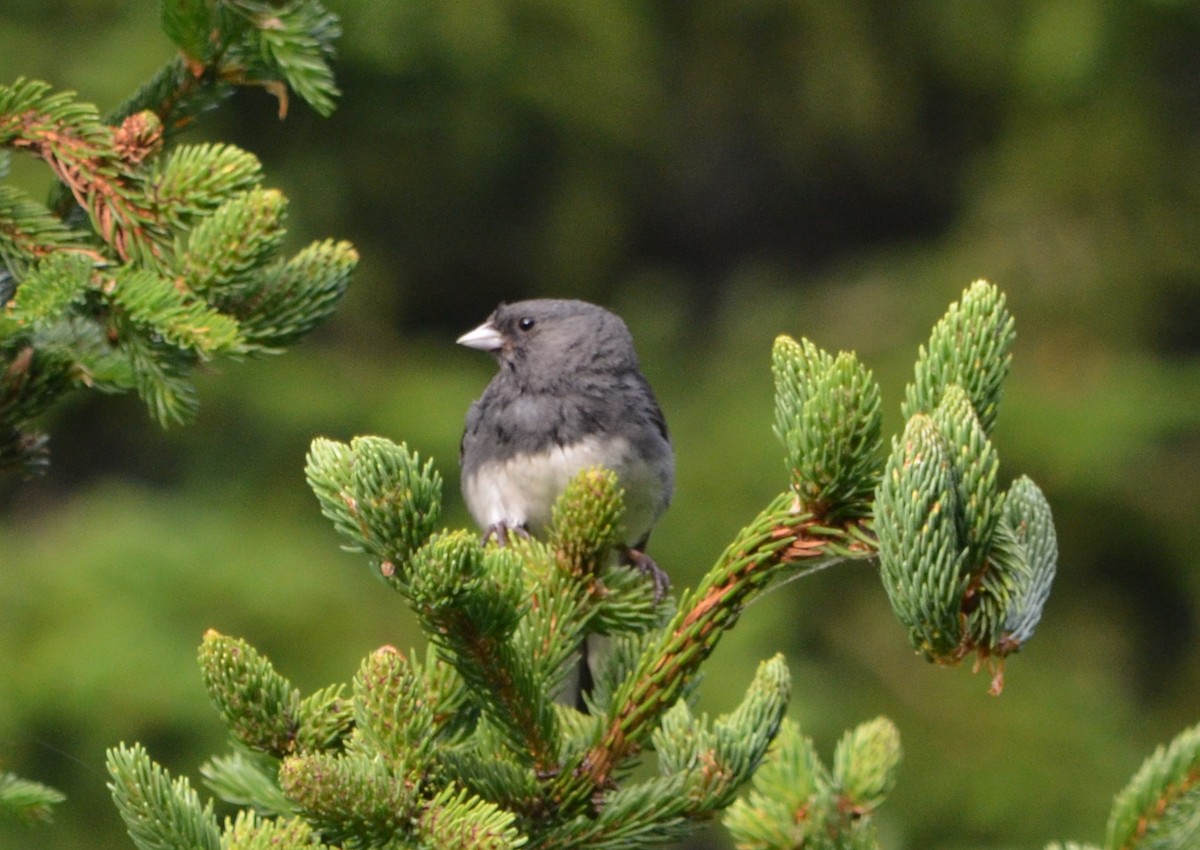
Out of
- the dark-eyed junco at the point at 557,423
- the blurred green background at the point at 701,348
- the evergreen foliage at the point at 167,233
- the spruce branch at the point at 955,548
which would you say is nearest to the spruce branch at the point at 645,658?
the spruce branch at the point at 955,548

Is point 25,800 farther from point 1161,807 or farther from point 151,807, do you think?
point 1161,807

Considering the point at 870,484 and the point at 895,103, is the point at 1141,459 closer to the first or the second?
the point at 895,103

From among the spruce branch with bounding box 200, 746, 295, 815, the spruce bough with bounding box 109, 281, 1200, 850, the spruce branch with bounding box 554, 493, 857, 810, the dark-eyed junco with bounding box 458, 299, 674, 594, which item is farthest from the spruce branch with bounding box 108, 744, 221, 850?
the dark-eyed junco with bounding box 458, 299, 674, 594

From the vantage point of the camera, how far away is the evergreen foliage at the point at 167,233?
1.87 m

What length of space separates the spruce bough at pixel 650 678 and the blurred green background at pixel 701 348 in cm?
421

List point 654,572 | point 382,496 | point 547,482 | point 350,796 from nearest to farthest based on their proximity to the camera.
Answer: point 350,796 → point 382,496 → point 654,572 → point 547,482

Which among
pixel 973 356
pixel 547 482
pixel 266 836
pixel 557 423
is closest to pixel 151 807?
pixel 266 836

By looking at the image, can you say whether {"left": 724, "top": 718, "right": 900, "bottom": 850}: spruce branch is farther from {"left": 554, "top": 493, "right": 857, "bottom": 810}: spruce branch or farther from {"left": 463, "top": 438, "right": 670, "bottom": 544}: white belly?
{"left": 463, "top": 438, "right": 670, "bottom": 544}: white belly

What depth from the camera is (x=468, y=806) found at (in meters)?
1.45

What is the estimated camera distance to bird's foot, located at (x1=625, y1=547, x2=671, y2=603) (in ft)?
6.72

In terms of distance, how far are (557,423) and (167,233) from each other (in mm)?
1400

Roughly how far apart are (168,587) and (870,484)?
4876mm

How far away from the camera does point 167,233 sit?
1.94m

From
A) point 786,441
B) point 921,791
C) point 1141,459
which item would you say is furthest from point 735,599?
point 1141,459
